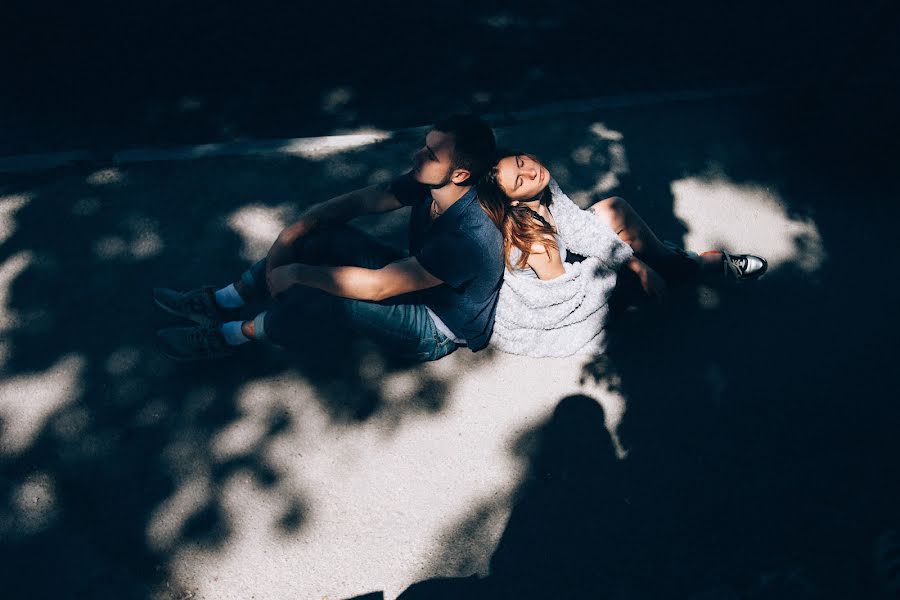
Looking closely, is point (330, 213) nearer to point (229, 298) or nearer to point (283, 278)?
point (283, 278)

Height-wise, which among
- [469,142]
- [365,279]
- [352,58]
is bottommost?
[365,279]

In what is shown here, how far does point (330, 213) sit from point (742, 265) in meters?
2.90

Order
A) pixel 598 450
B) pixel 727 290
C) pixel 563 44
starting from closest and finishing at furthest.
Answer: pixel 598 450
pixel 727 290
pixel 563 44

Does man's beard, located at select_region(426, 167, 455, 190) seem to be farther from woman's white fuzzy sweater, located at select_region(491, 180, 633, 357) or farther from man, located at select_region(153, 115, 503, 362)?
woman's white fuzzy sweater, located at select_region(491, 180, 633, 357)

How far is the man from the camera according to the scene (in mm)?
2602

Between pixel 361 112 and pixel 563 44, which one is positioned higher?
pixel 563 44

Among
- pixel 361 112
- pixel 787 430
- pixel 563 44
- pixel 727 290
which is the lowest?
pixel 787 430

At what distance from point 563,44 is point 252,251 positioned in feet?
10.6

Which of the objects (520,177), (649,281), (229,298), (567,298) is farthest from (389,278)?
(649,281)

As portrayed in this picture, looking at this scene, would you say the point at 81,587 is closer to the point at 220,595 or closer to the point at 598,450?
the point at 220,595

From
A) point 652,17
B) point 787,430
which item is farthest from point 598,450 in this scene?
point 652,17

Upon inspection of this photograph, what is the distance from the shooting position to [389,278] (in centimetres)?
263

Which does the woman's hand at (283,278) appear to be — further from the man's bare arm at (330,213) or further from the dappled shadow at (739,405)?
the dappled shadow at (739,405)

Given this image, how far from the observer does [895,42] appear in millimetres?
4273
